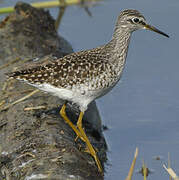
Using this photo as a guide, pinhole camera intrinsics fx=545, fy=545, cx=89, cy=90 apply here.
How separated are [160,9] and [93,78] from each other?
7320 millimetres

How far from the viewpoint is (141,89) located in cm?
→ 1234

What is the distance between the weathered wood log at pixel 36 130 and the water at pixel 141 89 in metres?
0.61

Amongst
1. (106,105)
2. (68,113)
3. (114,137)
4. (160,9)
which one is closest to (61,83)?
(68,113)

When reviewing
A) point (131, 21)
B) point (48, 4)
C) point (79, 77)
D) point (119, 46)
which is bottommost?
point (48, 4)

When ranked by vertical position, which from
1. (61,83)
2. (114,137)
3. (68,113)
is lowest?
(114,137)

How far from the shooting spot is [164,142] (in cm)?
1038

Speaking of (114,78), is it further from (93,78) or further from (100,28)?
(100,28)

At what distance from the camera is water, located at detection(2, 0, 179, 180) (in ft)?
33.4

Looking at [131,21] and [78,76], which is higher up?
[131,21]

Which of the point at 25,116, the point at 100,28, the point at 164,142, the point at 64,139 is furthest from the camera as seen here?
the point at 100,28

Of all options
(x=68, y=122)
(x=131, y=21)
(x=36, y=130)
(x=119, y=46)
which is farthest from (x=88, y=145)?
(x=131, y=21)

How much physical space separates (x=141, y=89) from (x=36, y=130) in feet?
13.8

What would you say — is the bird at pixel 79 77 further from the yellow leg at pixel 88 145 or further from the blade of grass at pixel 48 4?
the blade of grass at pixel 48 4

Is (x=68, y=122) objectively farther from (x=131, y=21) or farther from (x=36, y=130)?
(x=131, y=21)
